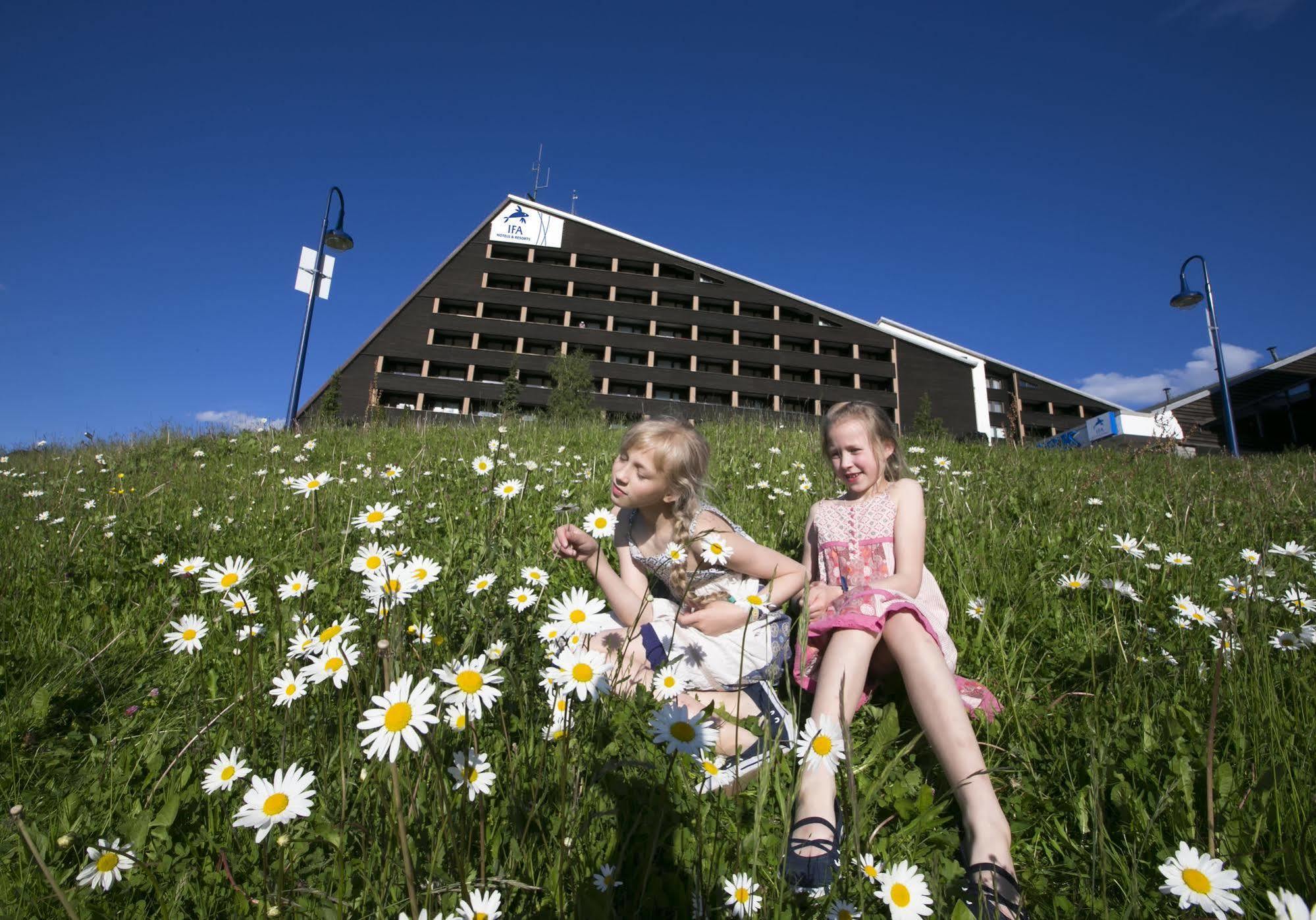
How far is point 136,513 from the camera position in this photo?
375 centimetres

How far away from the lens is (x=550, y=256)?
154 feet

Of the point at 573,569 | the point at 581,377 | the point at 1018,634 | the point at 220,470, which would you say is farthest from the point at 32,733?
the point at 581,377

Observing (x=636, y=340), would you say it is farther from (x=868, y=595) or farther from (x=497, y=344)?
(x=868, y=595)

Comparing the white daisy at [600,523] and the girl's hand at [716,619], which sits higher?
the white daisy at [600,523]

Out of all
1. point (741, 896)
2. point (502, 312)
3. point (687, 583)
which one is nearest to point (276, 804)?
point (741, 896)

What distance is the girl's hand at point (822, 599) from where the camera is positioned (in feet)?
7.20

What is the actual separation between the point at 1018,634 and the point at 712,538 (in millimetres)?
1571

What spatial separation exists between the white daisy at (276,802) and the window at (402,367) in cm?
4466

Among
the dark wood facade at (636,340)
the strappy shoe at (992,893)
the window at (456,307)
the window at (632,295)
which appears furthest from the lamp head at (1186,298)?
the window at (456,307)

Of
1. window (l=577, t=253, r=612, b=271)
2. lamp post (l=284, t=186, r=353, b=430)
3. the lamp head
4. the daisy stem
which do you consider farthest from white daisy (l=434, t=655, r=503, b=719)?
window (l=577, t=253, r=612, b=271)

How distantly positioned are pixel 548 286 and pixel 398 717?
49362mm

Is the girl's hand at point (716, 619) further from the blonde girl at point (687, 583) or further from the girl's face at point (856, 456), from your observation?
the girl's face at point (856, 456)

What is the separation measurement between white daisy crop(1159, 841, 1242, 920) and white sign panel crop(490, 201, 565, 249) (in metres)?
48.8

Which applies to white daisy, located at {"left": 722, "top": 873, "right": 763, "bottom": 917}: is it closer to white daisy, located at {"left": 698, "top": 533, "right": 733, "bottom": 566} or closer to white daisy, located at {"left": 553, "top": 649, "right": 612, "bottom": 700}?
white daisy, located at {"left": 553, "top": 649, "right": 612, "bottom": 700}
